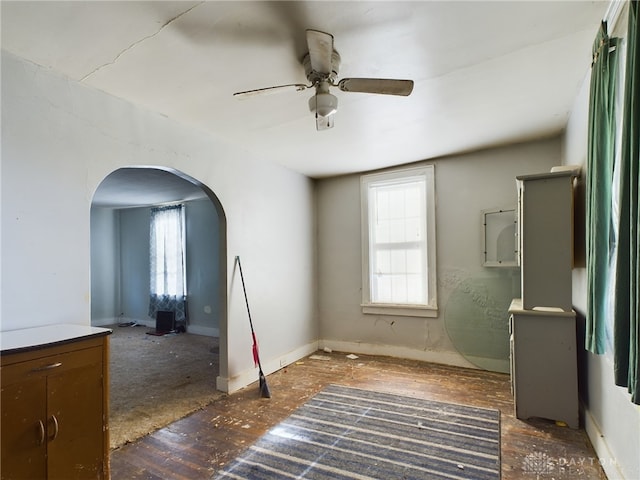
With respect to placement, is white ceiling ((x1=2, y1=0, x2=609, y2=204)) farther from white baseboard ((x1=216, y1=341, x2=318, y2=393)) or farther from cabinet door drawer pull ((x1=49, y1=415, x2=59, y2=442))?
white baseboard ((x1=216, y1=341, x2=318, y2=393))

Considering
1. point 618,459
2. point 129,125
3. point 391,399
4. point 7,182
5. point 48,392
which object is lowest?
point 391,399

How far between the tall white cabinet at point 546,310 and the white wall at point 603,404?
0.40 feet

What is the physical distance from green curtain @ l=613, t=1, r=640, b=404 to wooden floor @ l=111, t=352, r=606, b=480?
3.67 feet

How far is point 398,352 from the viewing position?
4.14m

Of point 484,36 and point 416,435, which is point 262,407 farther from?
point 484,36

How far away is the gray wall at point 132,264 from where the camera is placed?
5961mm

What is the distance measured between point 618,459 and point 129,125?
3551 millimetres

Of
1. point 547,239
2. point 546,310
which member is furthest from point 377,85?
point 546,310

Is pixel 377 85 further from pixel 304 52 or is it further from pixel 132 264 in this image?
pixel 132 264

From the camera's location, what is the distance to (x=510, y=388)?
10.3 ft

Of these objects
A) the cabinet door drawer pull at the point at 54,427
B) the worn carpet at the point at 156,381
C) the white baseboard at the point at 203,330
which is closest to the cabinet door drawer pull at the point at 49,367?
the cabinet door drawer pull at the point at 54,427

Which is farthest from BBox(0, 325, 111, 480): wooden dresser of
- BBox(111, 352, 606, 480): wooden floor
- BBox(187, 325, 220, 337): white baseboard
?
BBox(187, 325, 220, 337): white baseboard

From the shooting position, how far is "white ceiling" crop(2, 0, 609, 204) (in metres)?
1.57

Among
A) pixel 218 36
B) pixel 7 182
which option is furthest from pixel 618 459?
pixel 7 182
